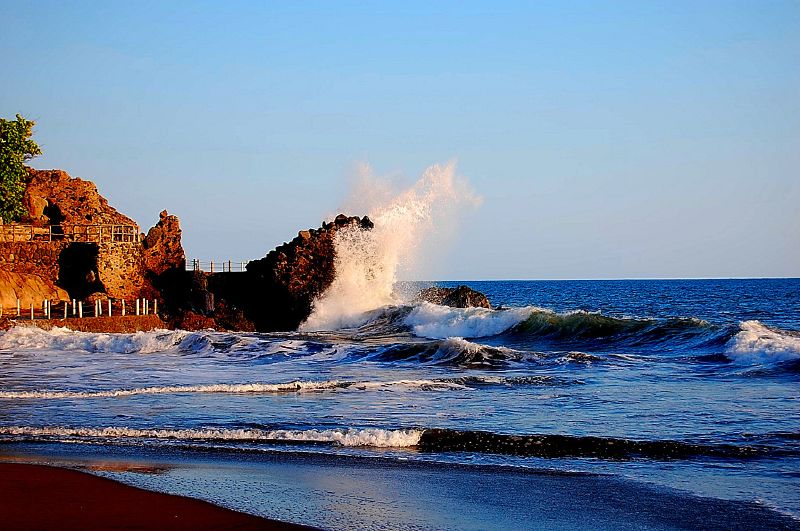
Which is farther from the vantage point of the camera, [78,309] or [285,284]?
[285,284]

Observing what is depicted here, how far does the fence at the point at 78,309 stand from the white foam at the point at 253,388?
17893mm

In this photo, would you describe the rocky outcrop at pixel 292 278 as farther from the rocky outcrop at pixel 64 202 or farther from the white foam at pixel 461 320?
the rocky outcrop at pixel 64 202

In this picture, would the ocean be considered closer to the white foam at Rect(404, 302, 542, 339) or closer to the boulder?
the white foam at Rect(404, 302, 542, 339)

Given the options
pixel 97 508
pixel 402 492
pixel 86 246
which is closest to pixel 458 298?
pixel 86 246

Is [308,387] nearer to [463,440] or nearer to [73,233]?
[463,440]

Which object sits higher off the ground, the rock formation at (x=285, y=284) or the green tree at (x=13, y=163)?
the green tree at (x=13, y=163)

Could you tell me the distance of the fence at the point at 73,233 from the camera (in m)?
41.6

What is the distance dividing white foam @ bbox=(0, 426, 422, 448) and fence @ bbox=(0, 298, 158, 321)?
72.6 feet

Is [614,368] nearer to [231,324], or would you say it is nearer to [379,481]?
[379,481]

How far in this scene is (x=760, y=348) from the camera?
2089 centimetres

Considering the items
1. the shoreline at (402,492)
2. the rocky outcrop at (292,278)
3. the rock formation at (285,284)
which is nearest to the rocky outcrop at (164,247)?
the rock formation at (285,284)

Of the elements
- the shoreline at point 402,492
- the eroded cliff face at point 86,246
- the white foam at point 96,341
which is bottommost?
the shoreline at point 402,492

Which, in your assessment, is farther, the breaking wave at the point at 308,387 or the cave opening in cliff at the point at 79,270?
the cave opening in cliff at the point at 79,270

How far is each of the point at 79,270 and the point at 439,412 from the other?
31534 millimetres
